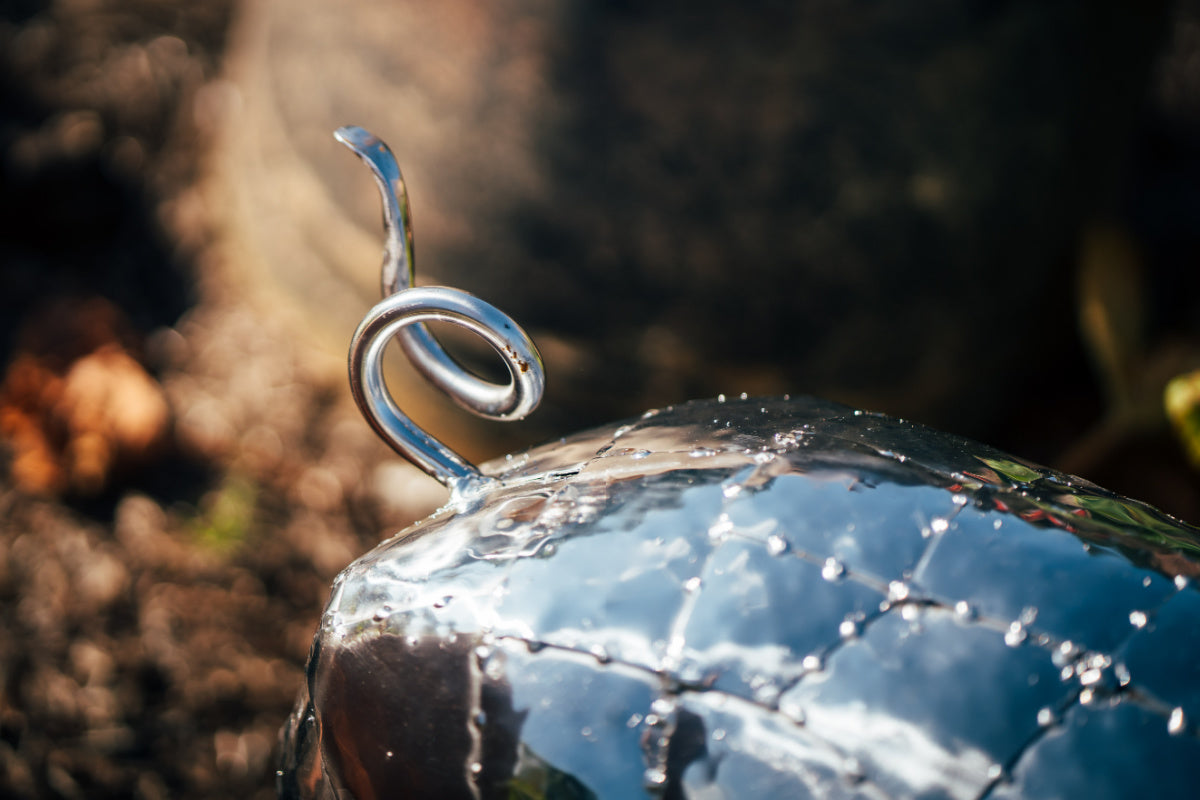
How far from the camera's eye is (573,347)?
1.77m

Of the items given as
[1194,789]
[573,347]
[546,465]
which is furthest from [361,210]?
[1194,789]

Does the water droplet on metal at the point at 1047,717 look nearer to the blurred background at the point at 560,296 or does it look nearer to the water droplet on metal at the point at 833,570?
the water droplet on metal at the point at 833,570

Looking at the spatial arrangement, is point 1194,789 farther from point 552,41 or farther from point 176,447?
point 176,447

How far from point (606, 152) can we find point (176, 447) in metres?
1.18

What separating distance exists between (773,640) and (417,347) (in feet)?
1.35

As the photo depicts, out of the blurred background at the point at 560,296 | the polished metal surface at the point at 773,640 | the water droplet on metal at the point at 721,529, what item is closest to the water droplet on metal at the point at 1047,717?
the polished metal surface at the point at 773,640

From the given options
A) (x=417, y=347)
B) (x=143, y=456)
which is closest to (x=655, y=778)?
(x=417, y=347)

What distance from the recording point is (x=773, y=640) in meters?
0.59

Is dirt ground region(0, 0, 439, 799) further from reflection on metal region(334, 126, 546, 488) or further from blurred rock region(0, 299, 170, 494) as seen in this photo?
reflection on metal region(334, 126, 546, 488)

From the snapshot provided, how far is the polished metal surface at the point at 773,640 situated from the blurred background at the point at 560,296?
941 mm

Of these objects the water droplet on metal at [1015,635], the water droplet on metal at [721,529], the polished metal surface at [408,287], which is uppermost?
the polished metal surface at [408,287]

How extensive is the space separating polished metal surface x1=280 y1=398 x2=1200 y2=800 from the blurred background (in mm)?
941

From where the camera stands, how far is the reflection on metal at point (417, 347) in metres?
0.68

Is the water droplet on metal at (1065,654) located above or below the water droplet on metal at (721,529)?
above
